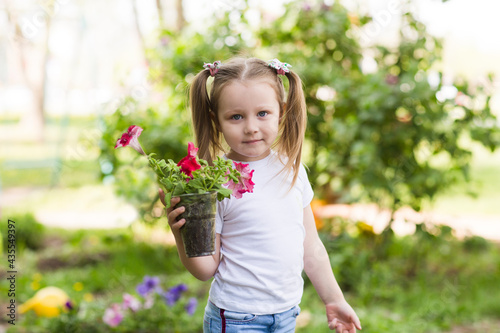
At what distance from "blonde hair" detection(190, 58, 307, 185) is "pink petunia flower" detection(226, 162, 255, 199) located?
234mm

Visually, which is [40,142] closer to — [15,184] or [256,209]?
[15,184]

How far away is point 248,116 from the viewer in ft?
5.10

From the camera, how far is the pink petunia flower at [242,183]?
1.45 meters

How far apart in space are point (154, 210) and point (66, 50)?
7.45 m

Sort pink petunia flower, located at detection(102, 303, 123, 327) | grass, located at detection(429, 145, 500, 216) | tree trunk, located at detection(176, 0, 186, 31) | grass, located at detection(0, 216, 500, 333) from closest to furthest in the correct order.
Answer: pink petunia flower, located at detection(102, 303, 123, 327)
grass, located at detection(0, 216, 500, 333)
tree trunk, located at detection(176, 0, 186, 31)
grass, located at detection(429, 145, 500, 216)

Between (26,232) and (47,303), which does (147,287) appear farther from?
(26,232)

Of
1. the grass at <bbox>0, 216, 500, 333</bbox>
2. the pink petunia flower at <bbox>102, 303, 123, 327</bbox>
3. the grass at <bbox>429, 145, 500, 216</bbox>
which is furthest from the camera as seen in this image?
the grass at <bbox>429, 145, 500, 216</bbox>

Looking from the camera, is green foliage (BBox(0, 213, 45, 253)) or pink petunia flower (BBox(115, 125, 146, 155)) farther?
green foliage (BBox(0, 213, 45, 253))

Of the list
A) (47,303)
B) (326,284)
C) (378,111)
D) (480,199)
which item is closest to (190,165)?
(326,284)

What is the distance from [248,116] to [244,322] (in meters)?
0.57

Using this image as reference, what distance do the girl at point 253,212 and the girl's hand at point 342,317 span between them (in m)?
0.14

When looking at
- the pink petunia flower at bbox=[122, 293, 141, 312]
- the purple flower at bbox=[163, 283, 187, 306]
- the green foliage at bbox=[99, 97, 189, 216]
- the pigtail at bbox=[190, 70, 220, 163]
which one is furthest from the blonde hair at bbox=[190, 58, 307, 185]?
the green foliage at bbox=[99, 97, 189, 216]

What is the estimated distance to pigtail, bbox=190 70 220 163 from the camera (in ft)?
5.46

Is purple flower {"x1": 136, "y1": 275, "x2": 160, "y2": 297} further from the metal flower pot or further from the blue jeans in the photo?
the metal flower pot
